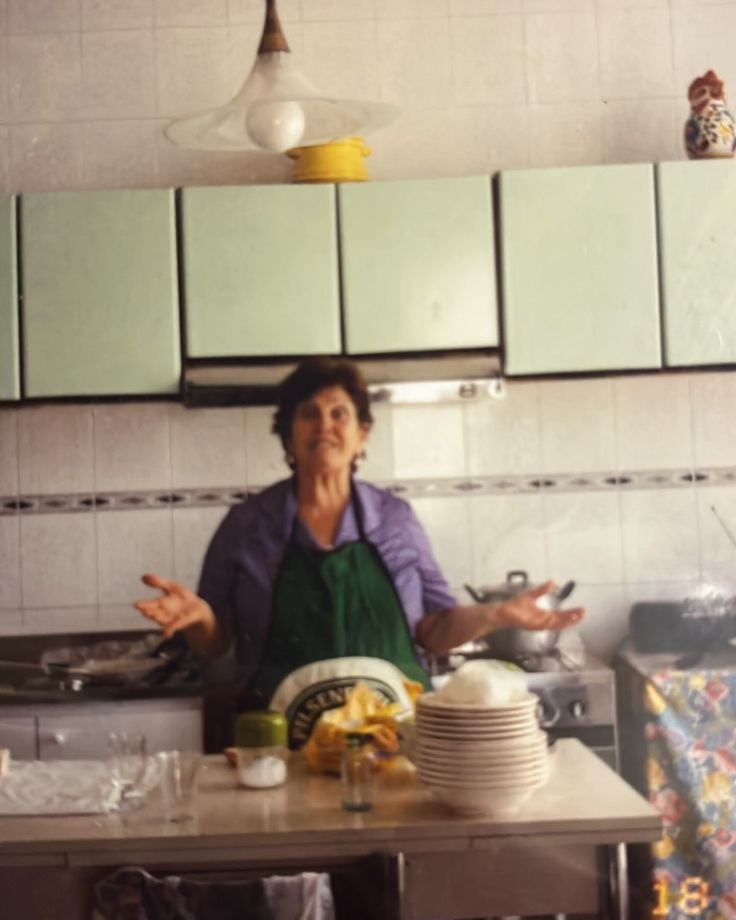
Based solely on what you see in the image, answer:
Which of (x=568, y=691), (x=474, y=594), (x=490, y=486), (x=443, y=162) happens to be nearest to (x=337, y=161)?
(x=443, y=162)

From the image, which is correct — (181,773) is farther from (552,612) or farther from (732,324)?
(732,324)

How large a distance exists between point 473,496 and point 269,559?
1.07 feet

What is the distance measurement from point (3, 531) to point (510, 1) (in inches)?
42.8

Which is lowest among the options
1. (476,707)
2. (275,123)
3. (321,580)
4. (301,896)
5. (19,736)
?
(301,896)

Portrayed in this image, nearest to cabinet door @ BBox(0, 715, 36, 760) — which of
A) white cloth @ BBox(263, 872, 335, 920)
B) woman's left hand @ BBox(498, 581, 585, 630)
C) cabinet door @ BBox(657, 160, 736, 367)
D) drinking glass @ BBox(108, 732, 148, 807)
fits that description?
drinking glass @ BBox(108, 732, 148, 807)

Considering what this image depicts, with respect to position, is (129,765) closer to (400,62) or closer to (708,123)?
(400,62)

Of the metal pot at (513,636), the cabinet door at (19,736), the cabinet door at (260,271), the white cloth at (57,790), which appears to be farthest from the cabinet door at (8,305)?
the metal pot at (513,636)

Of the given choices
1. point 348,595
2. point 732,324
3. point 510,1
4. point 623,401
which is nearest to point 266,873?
point 348,595

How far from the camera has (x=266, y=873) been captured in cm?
129

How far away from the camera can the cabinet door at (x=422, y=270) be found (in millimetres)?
1802

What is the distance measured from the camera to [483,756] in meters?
1.22

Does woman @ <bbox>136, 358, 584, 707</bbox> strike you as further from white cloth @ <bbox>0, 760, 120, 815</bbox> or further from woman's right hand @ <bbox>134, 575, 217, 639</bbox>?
white cloth @ <bbox>0, 760, 120, 815</bbox>

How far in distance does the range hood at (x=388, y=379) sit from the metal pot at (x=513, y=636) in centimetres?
28

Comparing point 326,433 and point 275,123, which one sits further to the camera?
point 326,433
